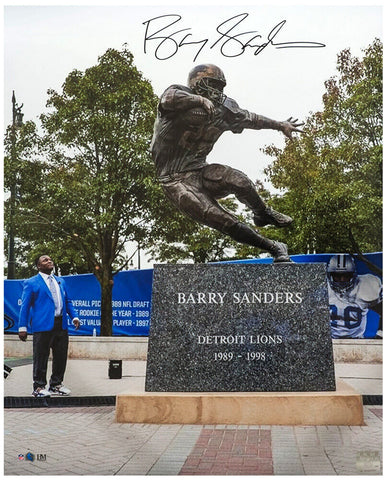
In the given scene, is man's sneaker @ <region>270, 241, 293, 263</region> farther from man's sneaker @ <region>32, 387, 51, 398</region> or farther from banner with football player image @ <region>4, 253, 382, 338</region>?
man's sneaker @ <region>32, 387, 51, 398</region>

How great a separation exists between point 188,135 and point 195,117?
0.68 ft

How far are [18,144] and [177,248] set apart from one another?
1615 millimetres

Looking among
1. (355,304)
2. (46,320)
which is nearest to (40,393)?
(46,320)

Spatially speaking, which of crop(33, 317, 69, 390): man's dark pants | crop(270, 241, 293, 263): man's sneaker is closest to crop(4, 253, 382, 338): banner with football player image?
crop(33, 317, 69, 390): man's dark pants

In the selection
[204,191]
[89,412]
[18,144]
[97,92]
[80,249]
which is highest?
[97,92]

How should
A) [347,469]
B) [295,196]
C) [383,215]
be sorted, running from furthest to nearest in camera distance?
[295,196], [383,215], [347,469]

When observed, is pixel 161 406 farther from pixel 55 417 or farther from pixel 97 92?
pixel 97 92

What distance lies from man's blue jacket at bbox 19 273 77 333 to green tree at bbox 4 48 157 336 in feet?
1.18

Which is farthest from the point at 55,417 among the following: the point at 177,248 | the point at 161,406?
the point at 177,248

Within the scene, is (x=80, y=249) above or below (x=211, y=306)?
above

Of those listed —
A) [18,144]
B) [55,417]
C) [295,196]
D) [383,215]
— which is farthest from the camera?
[295,196]

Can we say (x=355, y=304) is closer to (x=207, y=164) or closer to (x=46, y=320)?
(x=207, y=164)

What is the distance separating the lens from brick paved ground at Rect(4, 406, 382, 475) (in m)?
3.88

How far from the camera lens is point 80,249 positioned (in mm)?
5730
